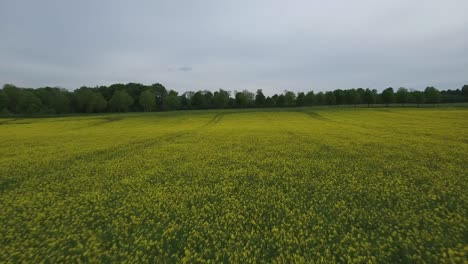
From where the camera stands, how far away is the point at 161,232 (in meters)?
7.49

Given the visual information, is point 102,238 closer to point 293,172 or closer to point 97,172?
point 97,172

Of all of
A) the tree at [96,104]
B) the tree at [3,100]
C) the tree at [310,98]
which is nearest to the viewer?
the tree at [3,100]

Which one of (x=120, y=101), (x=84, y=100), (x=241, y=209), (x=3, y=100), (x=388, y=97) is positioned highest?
(x=3, y=100)

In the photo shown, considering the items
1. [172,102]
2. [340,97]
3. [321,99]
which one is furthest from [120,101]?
[340,97]

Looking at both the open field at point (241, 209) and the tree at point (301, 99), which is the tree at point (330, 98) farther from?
the open field at point (241, 209)

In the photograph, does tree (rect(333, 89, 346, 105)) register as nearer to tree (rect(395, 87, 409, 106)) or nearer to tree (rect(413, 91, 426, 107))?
tree (rect(395, 87, 409, 106))

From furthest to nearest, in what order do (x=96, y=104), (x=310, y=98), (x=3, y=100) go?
(x=310, y=98) → (x=96, y=104) → (x=3, y=100)

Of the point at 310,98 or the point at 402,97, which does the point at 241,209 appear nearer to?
the point at 310,98

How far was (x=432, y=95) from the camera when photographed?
95875mm

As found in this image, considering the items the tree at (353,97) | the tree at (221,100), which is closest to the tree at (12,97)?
the tree at (221,100)

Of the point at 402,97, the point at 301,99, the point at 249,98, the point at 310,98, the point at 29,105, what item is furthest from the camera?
the point at 249,98

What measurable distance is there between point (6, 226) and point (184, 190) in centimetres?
644

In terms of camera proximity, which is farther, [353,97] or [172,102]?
[172,102]

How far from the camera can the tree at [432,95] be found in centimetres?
9556
